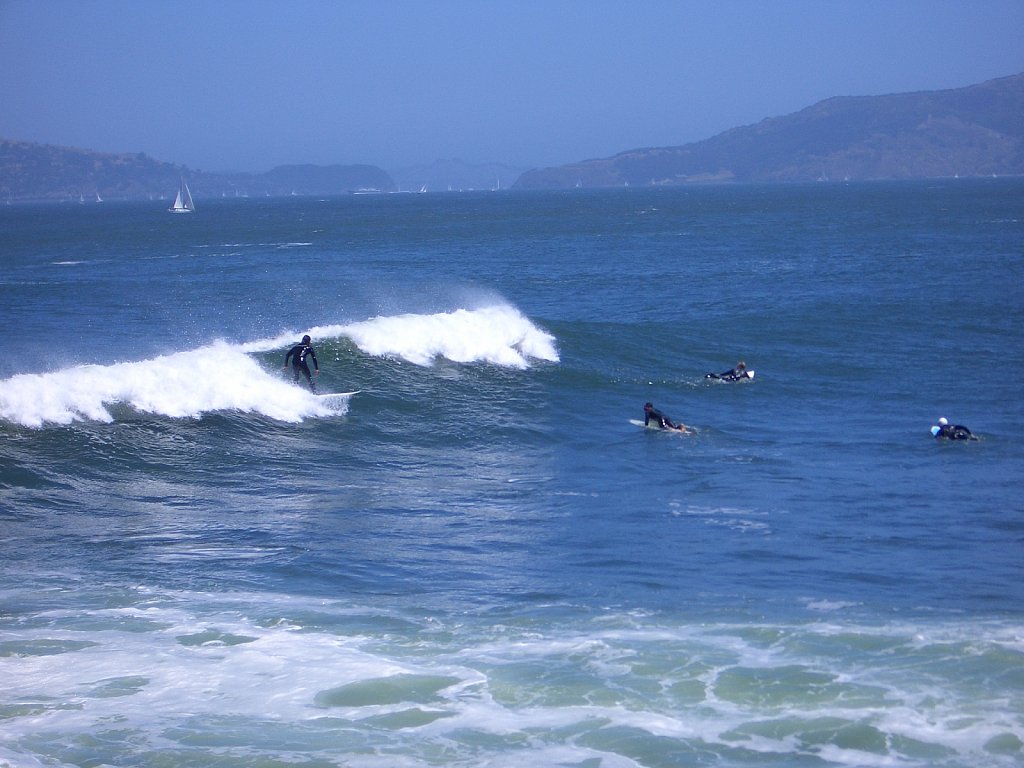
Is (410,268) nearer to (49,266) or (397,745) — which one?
(49,266)

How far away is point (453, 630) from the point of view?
10.6 m

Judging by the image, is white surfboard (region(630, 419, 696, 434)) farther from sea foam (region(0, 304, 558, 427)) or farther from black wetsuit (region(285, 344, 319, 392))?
black wetsuit (region(285, 344, 319, 392))

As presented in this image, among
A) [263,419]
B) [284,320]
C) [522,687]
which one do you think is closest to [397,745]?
[522,687]

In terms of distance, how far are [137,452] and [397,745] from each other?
36.5 ft

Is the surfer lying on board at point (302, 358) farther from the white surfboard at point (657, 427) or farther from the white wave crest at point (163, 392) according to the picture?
the white surfboard at point (657, 427)

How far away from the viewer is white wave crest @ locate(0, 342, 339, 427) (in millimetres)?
19078

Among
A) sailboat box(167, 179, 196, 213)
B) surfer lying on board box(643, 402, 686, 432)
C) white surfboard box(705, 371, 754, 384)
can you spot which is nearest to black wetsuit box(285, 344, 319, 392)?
surfer lying on board box(643, 402, 686, 432)

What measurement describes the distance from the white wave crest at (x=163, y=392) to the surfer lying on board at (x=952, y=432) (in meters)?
11.2

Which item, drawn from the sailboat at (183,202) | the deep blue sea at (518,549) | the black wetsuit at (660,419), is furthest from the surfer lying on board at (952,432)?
the sailboat at (183,202)

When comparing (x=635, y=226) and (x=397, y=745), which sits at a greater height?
(x=635, y=226)

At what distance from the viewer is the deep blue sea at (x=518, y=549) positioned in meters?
A: 8.70

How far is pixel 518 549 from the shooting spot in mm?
13203

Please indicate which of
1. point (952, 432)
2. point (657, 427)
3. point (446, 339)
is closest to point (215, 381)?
point (446, 339)

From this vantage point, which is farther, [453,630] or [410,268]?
[410,268]
